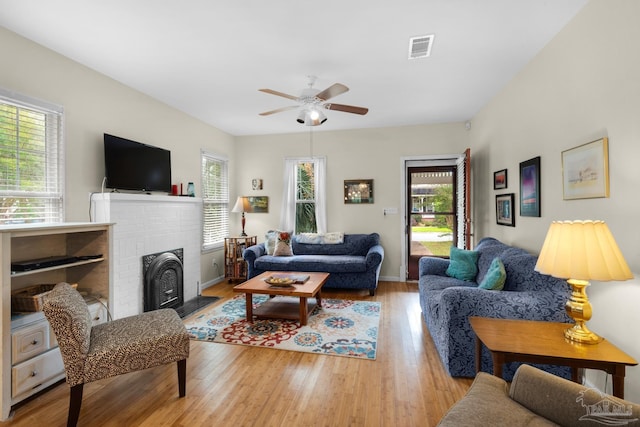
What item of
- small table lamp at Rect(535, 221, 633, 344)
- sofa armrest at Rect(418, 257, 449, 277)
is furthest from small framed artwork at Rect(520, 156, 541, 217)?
small table lamp at Rect(535, 221, 633, 344)

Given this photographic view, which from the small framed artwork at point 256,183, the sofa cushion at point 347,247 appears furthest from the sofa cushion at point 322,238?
the small framed artwork at point 256,183

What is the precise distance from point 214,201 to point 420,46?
402cm

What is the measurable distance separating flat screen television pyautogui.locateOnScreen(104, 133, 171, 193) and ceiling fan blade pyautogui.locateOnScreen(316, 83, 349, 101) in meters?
2.18

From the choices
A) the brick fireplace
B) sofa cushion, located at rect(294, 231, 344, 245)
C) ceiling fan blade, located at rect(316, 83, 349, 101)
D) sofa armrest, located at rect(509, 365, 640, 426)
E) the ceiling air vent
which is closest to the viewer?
sofa armrest, located at rect(509, 365, 640, 426)

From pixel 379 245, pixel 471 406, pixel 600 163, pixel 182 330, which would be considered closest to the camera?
pixel 471 406

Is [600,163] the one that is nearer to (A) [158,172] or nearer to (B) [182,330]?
(B) [182,330]

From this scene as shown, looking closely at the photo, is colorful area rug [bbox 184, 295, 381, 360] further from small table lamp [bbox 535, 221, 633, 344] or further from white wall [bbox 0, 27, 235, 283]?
white wall [bbox 0, 27, 235, 283]

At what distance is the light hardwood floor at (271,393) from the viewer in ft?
6.34

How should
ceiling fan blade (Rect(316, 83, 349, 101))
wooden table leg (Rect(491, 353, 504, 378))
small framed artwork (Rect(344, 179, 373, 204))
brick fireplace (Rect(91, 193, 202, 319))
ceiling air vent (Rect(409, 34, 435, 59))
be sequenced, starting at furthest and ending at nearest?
small framed artwork (Rect(344, 179, 373, 204)), brick fireplace (Rect(91, 193, 202, 319)), ceiling fan blade (Rect(316, 83, 349, 101)), ceiling air vent (Rect(409, 34, 435, 59)), wooden table leg (Rect(491, 353, 504, 378))

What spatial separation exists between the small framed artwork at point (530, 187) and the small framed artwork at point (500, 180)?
458 millimetres

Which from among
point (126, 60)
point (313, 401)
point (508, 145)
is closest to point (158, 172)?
point (126, 60)

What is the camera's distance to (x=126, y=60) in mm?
2951

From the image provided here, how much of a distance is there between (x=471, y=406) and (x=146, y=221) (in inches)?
139

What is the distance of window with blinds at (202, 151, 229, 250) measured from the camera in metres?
5.16
